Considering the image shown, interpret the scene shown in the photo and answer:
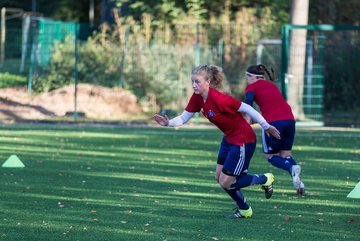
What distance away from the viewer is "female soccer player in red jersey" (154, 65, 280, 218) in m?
9.24

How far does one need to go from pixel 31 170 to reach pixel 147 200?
3.27 metres

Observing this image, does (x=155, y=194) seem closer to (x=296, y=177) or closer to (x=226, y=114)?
(x=296, y=177)

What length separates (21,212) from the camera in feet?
31.6

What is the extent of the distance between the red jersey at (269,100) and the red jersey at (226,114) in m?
1.70

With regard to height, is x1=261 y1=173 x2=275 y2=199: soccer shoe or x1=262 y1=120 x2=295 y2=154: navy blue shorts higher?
x1=262 y1=120 x2=295 y2=154: navy blue shorts

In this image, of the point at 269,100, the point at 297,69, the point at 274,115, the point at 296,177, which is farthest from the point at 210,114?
the point at 297,69

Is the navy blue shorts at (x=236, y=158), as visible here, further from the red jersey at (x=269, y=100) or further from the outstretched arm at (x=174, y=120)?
the red jersey at (x=269, y=100)

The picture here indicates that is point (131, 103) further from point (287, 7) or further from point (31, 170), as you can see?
point (31, 170)

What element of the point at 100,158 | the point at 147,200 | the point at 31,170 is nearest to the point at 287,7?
the point at 100,158

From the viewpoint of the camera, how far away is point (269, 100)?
11430 mm

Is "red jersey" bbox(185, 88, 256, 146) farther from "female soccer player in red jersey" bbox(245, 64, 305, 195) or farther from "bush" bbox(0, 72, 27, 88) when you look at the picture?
"bush" bbox(0, 72, 27, 88)

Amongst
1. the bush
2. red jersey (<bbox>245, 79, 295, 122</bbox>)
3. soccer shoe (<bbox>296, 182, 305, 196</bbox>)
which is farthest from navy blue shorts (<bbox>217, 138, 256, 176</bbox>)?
the bush

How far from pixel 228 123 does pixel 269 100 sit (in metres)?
2.14

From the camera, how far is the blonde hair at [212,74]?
9242 mm
